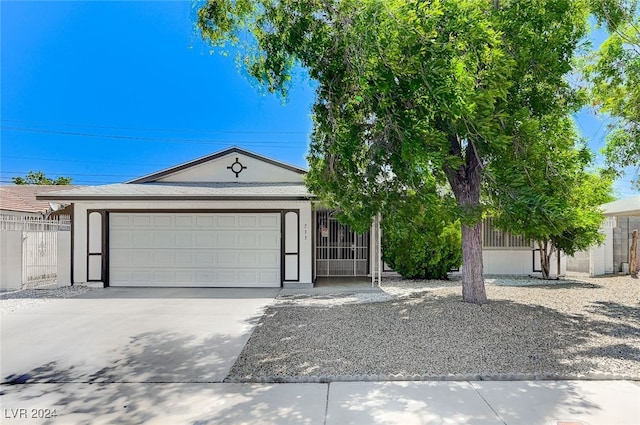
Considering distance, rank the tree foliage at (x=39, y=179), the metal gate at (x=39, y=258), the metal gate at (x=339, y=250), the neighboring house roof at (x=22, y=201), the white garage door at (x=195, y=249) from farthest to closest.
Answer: the tree foliage at (x=39, y=179), the neighboring house roof at (x=22, y=201), the metal gate at (x=339, y=250), the white garage door at (x=195, y=249), the metal gate at (x=39, y=258)

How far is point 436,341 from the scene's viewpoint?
532cm

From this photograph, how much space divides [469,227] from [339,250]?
6.41 metres

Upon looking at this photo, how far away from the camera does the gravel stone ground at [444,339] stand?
4.38 meters

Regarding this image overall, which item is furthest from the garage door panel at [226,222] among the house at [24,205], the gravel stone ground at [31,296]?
the house at [24,205]

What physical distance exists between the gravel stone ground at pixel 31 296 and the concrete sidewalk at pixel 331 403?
502 cm

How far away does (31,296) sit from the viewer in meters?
9.10

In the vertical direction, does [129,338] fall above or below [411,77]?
below

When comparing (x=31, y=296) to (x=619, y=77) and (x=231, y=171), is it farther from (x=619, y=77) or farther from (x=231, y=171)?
(x=619, y=77)

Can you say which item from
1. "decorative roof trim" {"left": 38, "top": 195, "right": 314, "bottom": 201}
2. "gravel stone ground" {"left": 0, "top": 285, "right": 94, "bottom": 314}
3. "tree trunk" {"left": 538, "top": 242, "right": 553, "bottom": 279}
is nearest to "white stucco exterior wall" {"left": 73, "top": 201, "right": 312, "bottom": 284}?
"decorative roof trim" {"left": 38, "top": 195, "right": 314, "bottom": 201}

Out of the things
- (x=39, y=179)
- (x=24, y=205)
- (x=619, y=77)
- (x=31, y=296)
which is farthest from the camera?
(x=39, y=179)

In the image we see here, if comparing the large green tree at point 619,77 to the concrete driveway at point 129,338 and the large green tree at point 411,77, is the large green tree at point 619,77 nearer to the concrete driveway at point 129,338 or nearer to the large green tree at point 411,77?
the large green tree at point 411,77

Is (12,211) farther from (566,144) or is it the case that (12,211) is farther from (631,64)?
(631,64)

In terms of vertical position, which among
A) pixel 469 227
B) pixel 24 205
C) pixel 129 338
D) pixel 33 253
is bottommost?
pixel 129 338

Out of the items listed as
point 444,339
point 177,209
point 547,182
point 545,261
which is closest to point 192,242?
point 177,209
